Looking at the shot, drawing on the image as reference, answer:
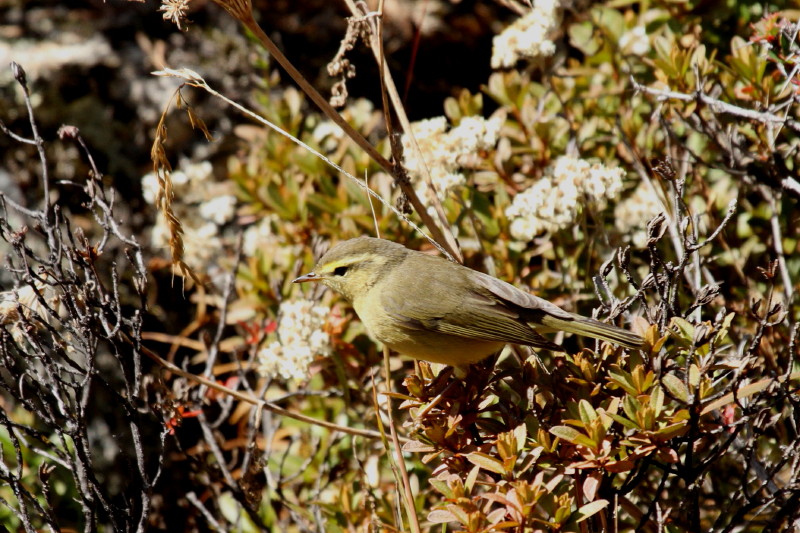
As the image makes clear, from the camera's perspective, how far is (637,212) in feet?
11.3

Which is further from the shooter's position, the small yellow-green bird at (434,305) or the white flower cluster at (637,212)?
the white flower cluster at (637,212)

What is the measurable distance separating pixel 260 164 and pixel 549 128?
164 centimetres

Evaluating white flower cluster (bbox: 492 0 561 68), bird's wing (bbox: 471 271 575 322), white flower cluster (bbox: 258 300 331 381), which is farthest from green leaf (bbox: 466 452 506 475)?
white flower cluster (bbox: 492 0 561 68)

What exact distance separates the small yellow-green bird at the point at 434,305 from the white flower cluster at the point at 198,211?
3.88ft

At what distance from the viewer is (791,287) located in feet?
10.2

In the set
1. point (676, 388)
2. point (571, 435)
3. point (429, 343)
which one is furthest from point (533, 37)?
point (571, 435)

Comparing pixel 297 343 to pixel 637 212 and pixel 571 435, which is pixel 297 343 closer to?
pixel 571 435

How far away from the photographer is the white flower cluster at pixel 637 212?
3.40 meters

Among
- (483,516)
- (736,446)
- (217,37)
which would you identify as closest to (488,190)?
(736,446)

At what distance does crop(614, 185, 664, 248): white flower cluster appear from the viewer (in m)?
3.40

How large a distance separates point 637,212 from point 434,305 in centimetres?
114

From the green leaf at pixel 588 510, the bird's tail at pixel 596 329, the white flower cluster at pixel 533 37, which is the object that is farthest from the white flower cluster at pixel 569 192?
the green leaf at pixel 588 510

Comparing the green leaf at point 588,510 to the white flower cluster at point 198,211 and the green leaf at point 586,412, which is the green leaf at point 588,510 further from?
the white flower cluster at point 198,211

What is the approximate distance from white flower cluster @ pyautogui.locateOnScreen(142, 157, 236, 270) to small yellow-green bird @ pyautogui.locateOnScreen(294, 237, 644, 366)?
1.18 metres
